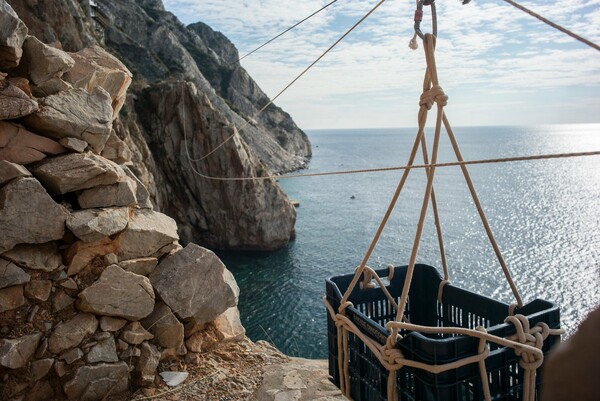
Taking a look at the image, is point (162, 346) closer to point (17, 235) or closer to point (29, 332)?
point (29, 332)

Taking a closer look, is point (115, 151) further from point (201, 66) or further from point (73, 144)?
point (201, 66)

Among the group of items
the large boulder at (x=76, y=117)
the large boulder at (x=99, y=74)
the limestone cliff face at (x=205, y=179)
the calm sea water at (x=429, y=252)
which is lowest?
the calm sea water at (x=429, y=252)

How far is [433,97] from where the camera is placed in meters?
3.48

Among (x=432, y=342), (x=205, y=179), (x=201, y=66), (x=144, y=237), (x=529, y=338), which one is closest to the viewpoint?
(x=432, y=342)

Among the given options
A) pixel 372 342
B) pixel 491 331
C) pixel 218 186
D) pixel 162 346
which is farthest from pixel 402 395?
pixel 218 186

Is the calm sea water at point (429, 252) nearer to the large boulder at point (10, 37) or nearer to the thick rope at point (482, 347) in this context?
the large boulder at point (10, 37)

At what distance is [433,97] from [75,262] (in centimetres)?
454

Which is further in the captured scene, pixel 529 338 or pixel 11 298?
pixel 11 298

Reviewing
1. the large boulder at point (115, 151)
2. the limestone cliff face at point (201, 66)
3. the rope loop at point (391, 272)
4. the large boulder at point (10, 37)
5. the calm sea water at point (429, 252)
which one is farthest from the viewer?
the limestone cliff face at point (201, 66)

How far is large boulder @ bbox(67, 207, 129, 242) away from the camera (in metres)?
4.99

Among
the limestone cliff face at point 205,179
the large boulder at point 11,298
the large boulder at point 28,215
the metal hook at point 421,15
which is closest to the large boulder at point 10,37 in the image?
the large boulder at point 28,215

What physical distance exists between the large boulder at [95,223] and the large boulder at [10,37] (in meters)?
2.04

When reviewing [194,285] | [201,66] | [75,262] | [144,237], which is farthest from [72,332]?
[201,66]

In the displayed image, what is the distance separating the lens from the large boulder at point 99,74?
6.19 m
